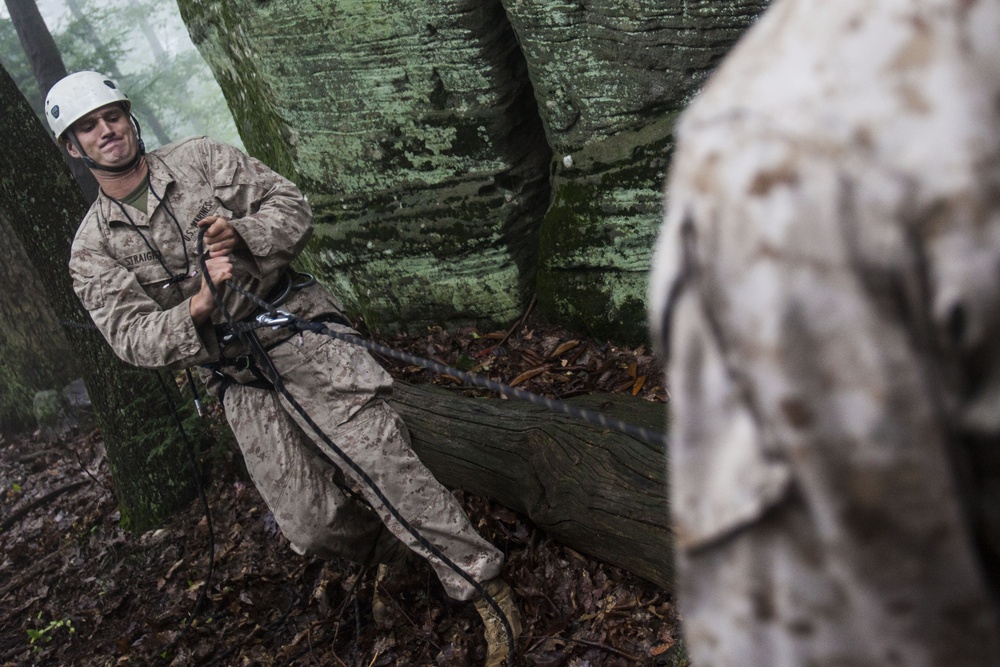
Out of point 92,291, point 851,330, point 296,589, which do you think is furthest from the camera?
point 296,589

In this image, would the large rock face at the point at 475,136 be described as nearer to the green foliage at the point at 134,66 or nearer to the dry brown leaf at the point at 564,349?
the dry brown leaf at the point at 564,349

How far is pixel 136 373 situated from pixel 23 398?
424 centimetres

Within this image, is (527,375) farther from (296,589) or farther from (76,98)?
(76,98)

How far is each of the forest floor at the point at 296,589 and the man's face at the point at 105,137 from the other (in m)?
2.44

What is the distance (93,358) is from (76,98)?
2.87 m

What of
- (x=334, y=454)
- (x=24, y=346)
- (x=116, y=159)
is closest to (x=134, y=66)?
(x=24, y=346)

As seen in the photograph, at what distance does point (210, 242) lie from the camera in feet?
13.9

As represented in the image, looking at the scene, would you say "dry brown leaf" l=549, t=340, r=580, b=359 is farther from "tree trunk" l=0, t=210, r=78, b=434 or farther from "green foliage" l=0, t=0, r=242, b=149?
"green foliage" l=0, t=0, r=242, b=149

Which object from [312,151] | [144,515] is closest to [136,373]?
[144,515]

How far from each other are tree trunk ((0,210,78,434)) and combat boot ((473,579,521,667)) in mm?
7452

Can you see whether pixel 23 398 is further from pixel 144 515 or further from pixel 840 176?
pixel 840 176

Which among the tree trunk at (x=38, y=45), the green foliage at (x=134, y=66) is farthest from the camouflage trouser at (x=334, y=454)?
the tree trunk at (x=38, y=45)

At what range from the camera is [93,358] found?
6.72 meters

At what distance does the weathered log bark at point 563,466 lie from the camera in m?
4.34
